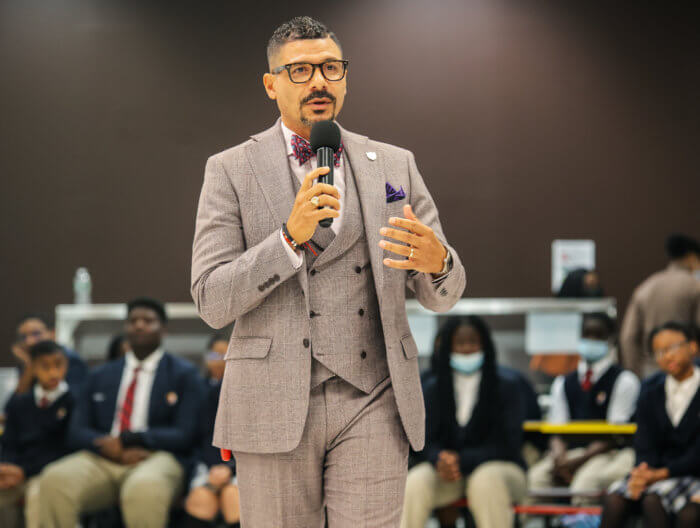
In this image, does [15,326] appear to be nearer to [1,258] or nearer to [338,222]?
[1,258]

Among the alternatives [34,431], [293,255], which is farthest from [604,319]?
[293,255]

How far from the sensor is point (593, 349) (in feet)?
20.0

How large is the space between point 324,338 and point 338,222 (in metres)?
0.28

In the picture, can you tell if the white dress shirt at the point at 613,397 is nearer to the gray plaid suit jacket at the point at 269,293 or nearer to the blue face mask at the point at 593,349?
the blue face mask at the point at 593,349

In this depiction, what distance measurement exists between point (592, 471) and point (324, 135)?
3.42 metres

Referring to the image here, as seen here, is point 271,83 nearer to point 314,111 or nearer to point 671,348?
point 314,111

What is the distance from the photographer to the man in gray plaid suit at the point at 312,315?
185 cm

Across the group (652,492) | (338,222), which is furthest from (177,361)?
(338,222)

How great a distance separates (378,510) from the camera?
1.87 metres

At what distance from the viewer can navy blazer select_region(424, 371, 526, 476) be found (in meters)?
4.48

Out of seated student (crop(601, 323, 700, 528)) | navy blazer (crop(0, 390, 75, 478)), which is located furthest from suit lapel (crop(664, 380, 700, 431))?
navy blazer (crop(0, 390, 75, 478))

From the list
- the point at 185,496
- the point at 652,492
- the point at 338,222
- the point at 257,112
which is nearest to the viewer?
the point at 338,222

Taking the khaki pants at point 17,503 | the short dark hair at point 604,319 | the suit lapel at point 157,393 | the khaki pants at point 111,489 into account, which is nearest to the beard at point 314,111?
the khaki pants at point 111,489

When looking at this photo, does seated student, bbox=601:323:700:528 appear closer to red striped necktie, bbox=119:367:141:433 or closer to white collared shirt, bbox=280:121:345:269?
red striped necktie, bbox=119:367:141:433
